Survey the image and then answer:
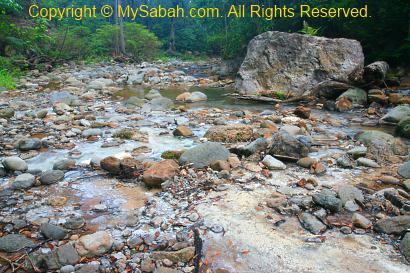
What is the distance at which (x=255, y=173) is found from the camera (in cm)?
430

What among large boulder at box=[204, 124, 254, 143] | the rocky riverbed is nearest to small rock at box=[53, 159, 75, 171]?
the rocky riverbed

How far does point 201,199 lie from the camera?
11.9 feet

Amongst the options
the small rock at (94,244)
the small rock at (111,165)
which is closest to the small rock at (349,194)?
the small rock at (94,244)

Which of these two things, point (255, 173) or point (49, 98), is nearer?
point (255, 173)

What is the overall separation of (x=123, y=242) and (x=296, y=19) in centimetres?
1718

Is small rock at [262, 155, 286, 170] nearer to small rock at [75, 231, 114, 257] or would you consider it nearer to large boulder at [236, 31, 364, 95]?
small rock at [75, 231, 114, 257]

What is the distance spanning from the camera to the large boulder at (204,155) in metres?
4.45

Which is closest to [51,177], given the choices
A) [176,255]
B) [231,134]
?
[176,255]

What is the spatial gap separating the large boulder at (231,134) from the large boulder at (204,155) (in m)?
1.01

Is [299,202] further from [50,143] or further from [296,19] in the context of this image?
[296,19]

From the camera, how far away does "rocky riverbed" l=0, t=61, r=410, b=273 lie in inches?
107

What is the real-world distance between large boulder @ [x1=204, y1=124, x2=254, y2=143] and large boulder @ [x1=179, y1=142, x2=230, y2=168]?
1.01 metres

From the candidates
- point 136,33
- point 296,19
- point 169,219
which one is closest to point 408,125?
point 169,219

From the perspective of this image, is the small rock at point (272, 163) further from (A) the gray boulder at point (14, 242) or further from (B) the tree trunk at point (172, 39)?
(B) the tree trunk at point (172, 39)
